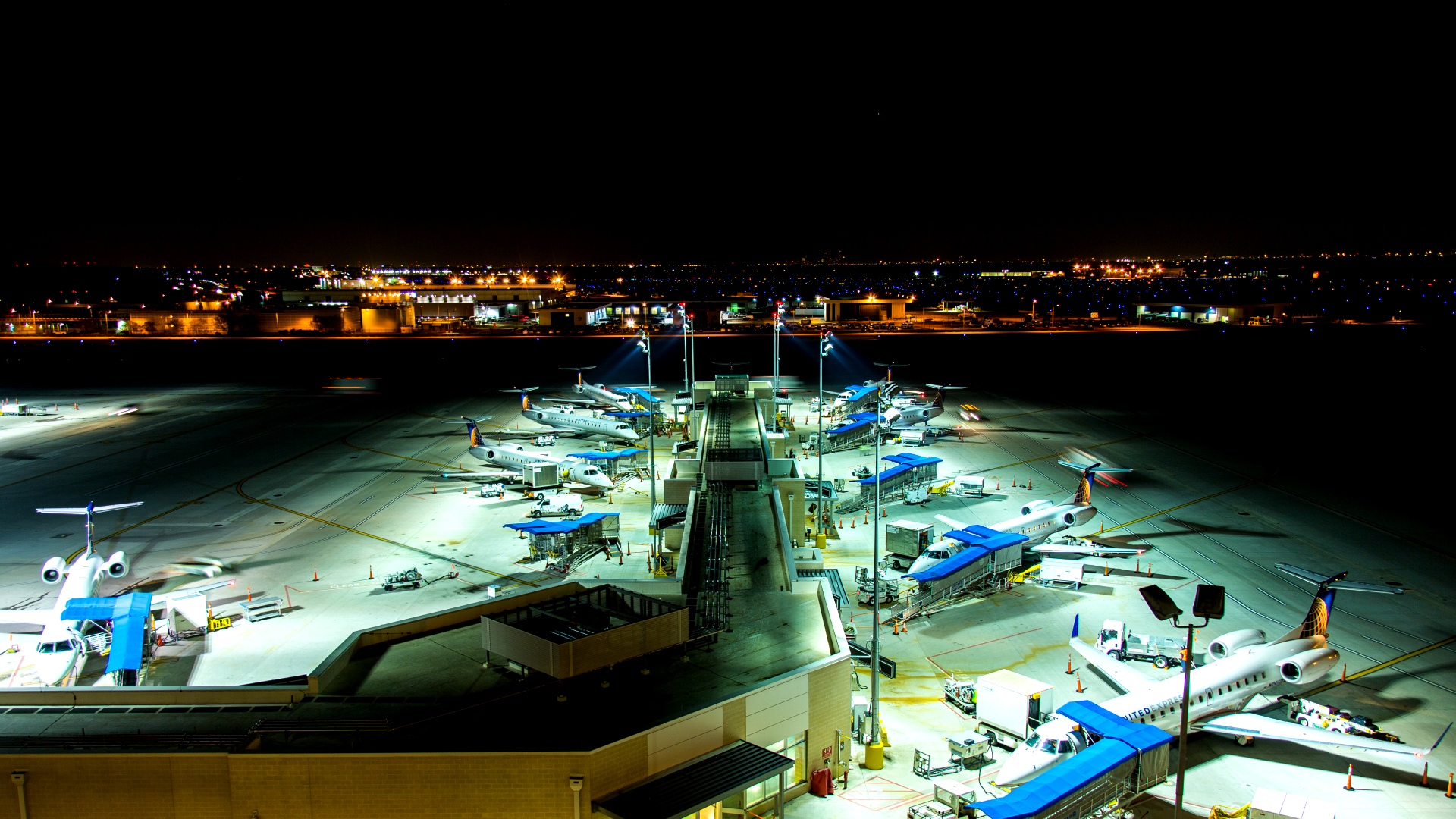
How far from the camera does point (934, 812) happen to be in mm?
19500

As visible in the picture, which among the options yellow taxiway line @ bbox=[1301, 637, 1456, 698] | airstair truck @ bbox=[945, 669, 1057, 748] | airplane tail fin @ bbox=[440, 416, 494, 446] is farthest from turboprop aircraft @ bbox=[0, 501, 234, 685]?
yellow taxiway line @ bbox=[1301, 637, 1456, 698]

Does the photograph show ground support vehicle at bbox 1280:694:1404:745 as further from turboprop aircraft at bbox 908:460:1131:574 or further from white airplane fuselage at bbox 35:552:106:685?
white airplane fuselage at bbox 35:552:106:685

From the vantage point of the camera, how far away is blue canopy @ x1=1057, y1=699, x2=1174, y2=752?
801 inches

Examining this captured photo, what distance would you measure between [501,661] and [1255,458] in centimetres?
6145

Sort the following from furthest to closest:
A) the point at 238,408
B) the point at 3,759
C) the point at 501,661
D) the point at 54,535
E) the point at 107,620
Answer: the point at 238,408 < the point at 54,535 < the point at 107,620 < the point at 501,661 < the point at 3,759

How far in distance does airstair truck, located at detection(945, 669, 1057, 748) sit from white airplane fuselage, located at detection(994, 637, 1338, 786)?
0.49 meters

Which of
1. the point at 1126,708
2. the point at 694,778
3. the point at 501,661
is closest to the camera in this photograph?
the point at 694,778

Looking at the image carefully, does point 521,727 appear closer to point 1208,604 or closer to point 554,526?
point 1208,604

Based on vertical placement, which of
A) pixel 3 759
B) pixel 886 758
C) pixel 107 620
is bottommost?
pixel 886 758

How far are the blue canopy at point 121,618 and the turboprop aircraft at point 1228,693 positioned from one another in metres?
26.6

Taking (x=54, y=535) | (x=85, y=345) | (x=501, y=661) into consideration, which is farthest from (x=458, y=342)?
(x=501, y=661)

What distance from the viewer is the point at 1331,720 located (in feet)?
80.2

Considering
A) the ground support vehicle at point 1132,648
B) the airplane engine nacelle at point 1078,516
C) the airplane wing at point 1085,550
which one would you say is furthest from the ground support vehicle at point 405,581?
the airplane engine nacelle at point 1078,516

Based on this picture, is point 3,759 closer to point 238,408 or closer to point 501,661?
point 501,661
